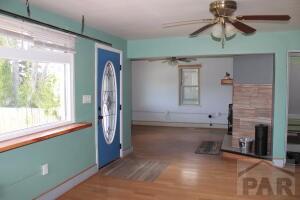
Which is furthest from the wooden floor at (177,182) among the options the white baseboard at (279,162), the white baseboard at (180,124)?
the white baseboard at (180,124)

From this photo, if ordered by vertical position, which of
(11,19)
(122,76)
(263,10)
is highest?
(263,10)

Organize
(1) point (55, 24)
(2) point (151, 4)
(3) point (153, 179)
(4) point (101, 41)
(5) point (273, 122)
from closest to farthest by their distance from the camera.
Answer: (2) point (151, 4)
(1) point (55, 24)
(3) point (153, 179)
(4) point (101, 41)
(5) point (273, 122)

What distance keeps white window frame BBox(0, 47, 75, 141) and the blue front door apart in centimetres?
67

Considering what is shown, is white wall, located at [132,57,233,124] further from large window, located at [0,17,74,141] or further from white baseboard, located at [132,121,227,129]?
large window, located at [0,17,74,141]

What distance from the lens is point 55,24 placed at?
3.28 m

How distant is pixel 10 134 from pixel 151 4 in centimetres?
208

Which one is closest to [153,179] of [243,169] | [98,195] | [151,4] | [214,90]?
[98,195]

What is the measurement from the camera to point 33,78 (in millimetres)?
3146

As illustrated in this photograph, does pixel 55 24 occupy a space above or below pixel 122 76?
above

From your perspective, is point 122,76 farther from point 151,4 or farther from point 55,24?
point 151,4

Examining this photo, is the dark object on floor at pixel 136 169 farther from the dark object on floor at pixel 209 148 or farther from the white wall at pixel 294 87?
the white wall at pixel 294 87

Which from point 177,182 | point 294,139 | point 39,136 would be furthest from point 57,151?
point 294,139

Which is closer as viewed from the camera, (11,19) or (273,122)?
(11,19)

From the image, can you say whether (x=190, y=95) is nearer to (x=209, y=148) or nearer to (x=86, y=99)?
(x=209, y=148)
